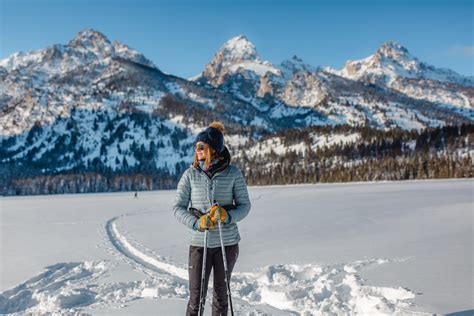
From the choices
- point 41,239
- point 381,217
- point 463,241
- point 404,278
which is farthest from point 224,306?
point 381,217

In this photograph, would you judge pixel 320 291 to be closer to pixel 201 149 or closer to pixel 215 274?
pixel 215 274

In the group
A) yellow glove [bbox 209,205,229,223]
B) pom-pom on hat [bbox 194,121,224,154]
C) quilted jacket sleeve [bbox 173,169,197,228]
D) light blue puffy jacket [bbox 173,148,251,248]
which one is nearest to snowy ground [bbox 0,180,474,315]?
light blue puffy jacket [bbox 173,148,251,248]

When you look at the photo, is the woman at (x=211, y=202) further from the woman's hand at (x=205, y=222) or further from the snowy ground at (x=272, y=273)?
the snowy ground at (x=272, y=273)

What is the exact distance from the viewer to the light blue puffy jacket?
6117mm

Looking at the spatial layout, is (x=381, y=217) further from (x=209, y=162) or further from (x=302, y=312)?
(x=209, y=162)

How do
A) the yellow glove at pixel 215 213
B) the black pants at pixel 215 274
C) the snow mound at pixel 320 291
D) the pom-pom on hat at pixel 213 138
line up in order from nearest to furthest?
the yellow glove at pixel 215 213
the pom-pom on hat at pixel 213 138
the black pants at pixel 215 274
the snow mound at pixel 320 291

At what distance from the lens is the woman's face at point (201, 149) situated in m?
6.02

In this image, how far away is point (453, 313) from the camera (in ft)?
24.2

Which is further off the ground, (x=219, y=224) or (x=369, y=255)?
(x=219, y=224)

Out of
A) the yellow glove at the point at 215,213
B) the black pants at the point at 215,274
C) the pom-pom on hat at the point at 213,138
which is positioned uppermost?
the pom-pom on hat at the point at 213,138

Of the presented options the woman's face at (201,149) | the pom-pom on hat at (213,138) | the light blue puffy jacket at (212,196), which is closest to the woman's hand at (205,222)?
the light blue puffy jacket at (212,196)

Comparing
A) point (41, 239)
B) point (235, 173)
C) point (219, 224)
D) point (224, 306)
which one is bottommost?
point (41, 239)

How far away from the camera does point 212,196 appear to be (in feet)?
20.0

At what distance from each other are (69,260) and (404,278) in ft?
36.6
